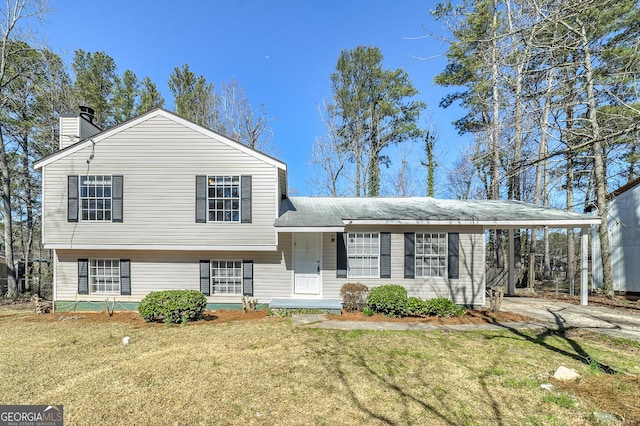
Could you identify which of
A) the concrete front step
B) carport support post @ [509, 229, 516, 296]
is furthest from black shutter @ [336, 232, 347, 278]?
carport support post @ [509, 229, 516, 296]

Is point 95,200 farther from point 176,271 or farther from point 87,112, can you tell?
point 87,112

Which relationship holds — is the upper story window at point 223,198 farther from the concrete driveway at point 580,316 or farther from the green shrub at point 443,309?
the concrete driveway at point 580,316

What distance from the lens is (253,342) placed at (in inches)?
243

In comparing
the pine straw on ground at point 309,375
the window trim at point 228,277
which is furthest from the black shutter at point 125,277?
the window trim at point 228,277

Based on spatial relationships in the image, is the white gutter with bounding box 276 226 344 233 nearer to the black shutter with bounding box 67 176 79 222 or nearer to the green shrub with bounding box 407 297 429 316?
the green shrub with bounding box 407 297 429 316

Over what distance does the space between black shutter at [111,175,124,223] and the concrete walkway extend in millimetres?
6486

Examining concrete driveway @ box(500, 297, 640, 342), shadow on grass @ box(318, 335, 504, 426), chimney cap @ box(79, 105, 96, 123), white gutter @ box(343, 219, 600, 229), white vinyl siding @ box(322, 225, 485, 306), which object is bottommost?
concrete driveway @ box(500, 297, 640, 342)

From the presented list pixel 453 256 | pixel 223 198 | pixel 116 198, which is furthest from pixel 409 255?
pixel 116 198

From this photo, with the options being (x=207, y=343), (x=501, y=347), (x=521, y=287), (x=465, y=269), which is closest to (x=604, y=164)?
(x=521, y=287)

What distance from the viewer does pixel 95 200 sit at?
8.93 m

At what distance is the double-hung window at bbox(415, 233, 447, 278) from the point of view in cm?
942

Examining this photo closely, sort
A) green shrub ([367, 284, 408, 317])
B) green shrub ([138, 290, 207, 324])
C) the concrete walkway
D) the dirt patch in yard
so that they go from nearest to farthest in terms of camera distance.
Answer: the concrete walkway < green shrub ([138, 290, 207, 324]) < the dirt patch in yard < green shrub ([367, 284, 408, 317])

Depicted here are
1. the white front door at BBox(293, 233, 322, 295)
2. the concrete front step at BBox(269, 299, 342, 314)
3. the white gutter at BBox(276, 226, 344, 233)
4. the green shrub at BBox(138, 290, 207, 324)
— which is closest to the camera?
the green shrub at BBox(138, 290, 207, 324)

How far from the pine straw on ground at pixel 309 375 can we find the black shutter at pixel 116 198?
11.1 feet
